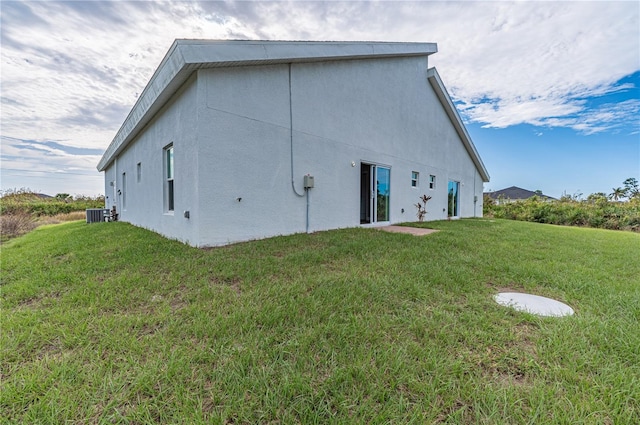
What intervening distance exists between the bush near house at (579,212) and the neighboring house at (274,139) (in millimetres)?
10596

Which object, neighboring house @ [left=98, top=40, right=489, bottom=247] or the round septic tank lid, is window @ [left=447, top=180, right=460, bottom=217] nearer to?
neighboring house @ [left=98, top=40, right=489, bottom=247]

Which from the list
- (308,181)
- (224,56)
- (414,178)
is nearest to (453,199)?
(414,178)

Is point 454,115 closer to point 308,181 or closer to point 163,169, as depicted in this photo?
point 308,181

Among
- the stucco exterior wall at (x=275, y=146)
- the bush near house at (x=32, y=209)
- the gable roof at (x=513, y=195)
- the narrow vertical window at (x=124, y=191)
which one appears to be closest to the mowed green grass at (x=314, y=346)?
the stucco exterior wall at (x=275, y=146)

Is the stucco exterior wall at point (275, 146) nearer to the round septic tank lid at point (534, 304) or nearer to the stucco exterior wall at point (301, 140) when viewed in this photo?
the stucco exterior wall at point (301, 140)

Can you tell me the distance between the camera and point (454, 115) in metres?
13.1

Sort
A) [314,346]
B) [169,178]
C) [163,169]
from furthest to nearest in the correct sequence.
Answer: [163,169]
[169,178]
[314,346]

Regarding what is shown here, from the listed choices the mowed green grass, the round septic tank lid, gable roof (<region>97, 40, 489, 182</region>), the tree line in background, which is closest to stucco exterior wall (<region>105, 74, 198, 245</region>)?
gable roof (<region>97, 40, 489, 182</region>)

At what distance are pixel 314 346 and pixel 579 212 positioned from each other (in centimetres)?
1973

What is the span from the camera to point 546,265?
4219 millimetres

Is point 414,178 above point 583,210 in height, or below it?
above

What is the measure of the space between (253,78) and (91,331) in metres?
5.19

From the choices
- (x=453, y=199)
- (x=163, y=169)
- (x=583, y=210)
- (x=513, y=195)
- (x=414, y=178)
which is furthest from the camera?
(x=513, y=195)

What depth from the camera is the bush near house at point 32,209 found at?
35.0ft
